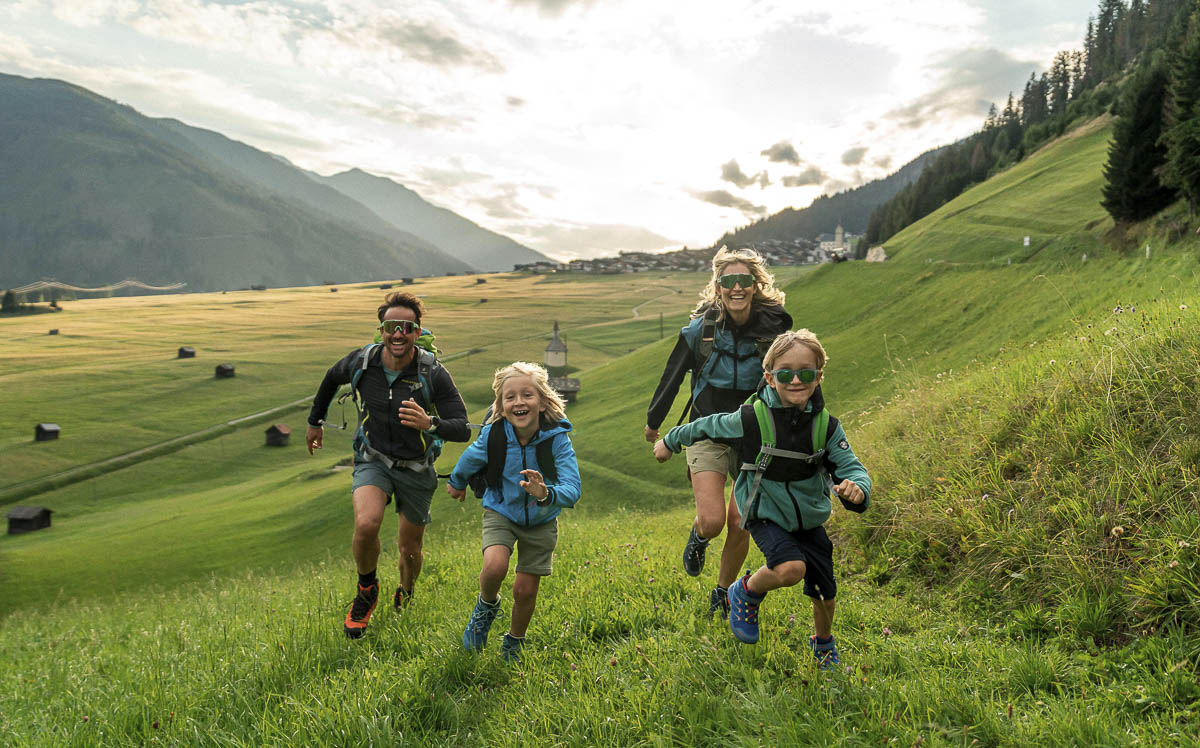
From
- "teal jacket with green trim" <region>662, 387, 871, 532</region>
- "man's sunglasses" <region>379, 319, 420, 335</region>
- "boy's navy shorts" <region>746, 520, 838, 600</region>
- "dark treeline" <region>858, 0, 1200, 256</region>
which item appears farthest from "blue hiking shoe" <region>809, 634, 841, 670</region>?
"dark treeline" <region>858, 0, 1200, 256</region>

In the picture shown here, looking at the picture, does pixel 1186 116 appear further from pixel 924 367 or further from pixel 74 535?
pixel 74 535

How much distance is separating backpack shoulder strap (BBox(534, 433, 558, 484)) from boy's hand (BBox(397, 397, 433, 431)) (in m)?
1.44

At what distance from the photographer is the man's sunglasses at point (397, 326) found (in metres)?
6.67

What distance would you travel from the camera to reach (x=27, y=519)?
4841cm

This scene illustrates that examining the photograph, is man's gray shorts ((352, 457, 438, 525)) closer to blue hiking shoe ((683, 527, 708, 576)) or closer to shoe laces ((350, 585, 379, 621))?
shoe laces ((350, 585, 379, 621))

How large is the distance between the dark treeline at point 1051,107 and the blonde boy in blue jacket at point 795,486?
12711 cm

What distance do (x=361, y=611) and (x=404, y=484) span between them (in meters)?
1.35

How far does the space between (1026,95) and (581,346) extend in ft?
407

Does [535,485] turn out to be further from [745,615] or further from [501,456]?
[745,615]

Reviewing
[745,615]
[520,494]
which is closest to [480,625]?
[520,494]

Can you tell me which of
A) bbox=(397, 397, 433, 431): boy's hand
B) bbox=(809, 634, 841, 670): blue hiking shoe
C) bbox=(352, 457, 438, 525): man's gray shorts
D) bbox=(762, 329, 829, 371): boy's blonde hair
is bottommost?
bbox=(809, 634, 841, 670): blue hiking shoe

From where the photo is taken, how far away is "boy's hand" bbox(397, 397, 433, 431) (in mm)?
6359

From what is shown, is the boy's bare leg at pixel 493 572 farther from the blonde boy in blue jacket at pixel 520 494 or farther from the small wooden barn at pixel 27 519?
the small wooden barn at pixel 27 519

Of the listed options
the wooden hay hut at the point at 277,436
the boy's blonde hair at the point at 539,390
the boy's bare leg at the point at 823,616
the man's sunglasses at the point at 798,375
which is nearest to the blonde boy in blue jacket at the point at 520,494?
the boy's blonde hair at the point at 539,390
